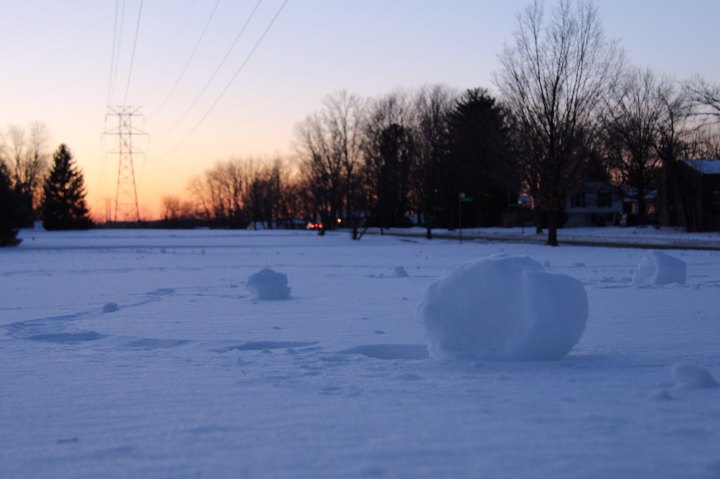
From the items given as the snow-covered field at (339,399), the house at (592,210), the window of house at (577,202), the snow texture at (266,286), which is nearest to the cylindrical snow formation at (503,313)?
the snow-covered field at (339,399)

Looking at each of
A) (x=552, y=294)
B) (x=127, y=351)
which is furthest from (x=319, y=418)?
(x=127, y=351)

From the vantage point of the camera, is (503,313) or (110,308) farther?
(110,308)

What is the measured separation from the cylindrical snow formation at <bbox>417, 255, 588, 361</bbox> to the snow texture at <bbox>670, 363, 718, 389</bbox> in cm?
122

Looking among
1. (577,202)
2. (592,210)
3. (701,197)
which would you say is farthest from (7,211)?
(592,210)

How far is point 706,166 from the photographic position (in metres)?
62.0

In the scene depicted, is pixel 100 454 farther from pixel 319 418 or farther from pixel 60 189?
pixel 60 189

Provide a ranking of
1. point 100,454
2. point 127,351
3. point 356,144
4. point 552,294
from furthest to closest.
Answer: point 356,144 < point 127,351 < point 552,294 < point 100,454

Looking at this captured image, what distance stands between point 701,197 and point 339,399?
60.6 m

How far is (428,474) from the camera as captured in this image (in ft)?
13.0

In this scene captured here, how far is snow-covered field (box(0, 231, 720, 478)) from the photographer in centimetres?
420

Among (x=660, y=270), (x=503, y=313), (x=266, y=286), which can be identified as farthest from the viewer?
(x=660, y=270)

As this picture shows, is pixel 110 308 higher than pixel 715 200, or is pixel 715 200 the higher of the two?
pixel 715 200

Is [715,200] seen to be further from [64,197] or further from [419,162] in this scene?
[64,197]

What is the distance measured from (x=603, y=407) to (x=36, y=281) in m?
16.1
